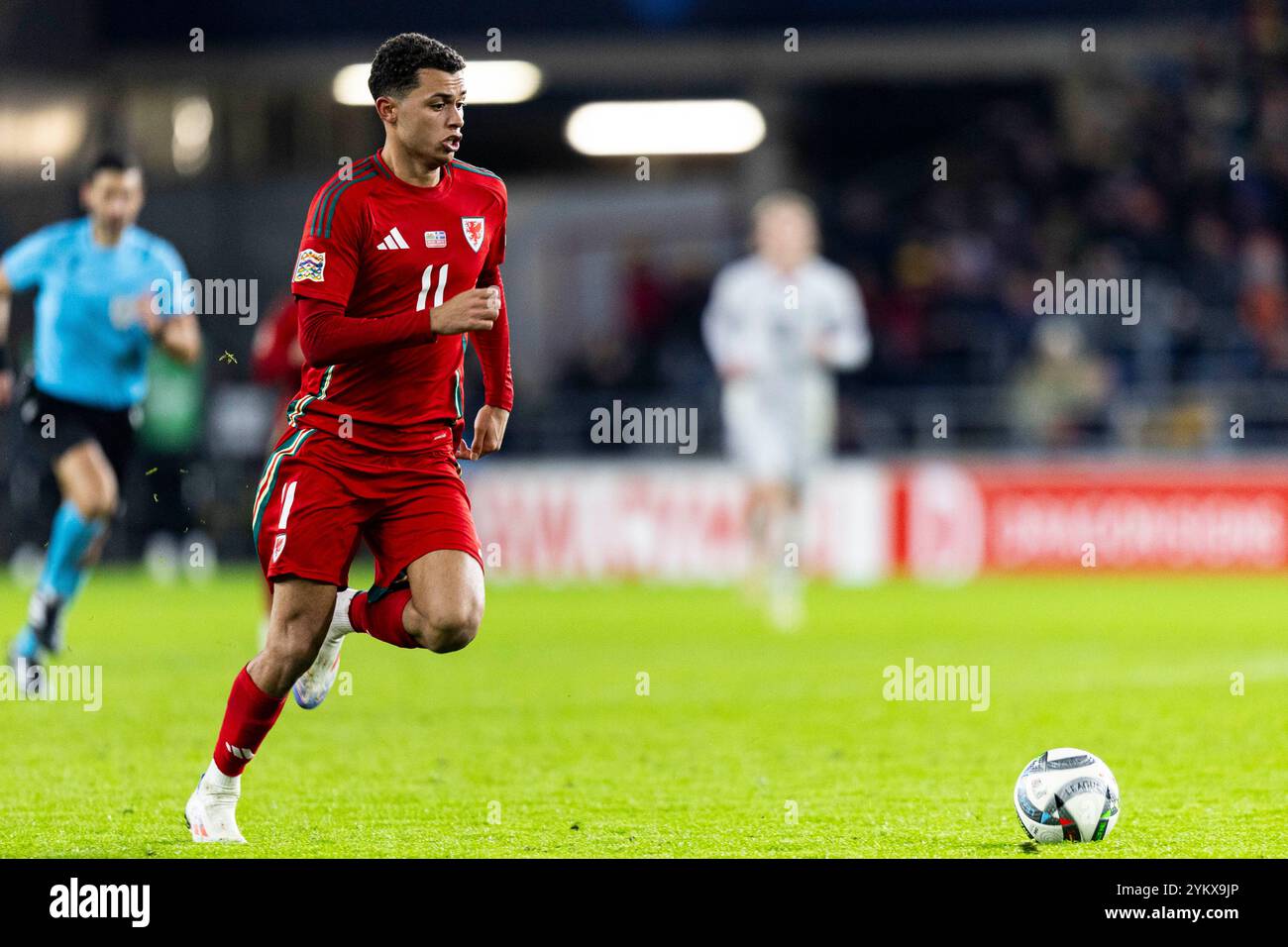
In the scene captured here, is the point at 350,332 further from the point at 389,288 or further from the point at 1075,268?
the point at 1075,268

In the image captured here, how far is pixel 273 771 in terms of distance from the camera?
7.23 meters

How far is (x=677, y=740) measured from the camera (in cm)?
814

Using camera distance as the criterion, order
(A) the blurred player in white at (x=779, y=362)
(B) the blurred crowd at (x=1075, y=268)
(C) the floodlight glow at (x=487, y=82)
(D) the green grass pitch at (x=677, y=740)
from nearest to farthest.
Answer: (D) the green grass pitch at (x=677, y=740) < (A) the blurred player in white at (x=779, y=362) < (B) the blurred crowd at (x=1075, y=268) < (C) the floodlight glow at (x=487, y=82)

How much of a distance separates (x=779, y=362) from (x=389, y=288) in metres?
8.93

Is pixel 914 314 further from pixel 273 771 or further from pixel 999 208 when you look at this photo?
pixel 273 771

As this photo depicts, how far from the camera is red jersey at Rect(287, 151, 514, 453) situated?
17.6ft

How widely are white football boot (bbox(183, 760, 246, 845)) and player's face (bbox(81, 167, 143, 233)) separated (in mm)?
4363

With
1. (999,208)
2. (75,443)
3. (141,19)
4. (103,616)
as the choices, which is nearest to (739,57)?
(999,208)

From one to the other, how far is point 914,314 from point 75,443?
13.4 m

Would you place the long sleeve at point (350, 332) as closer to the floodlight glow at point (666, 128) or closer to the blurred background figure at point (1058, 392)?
the blurred background figure at point (1058, 392)

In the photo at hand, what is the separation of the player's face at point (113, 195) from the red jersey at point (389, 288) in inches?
152

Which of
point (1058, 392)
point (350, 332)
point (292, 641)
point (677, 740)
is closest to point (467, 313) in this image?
point (350, 332)

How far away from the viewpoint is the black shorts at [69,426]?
31.5ft

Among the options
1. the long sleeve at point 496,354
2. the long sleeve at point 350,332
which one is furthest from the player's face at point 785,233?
the long sleeve at point 350,332
